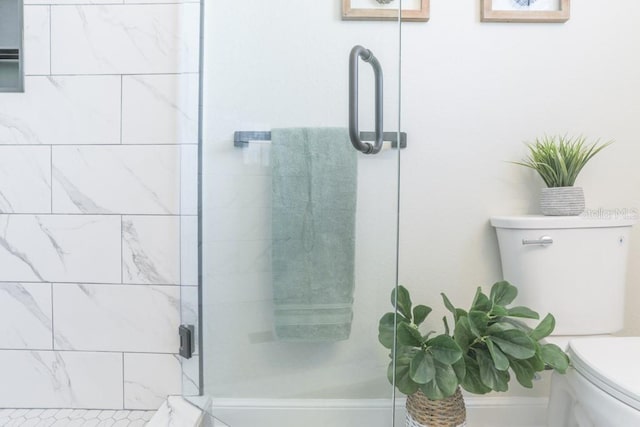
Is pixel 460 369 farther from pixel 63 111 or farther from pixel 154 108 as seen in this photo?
pixel 63 111

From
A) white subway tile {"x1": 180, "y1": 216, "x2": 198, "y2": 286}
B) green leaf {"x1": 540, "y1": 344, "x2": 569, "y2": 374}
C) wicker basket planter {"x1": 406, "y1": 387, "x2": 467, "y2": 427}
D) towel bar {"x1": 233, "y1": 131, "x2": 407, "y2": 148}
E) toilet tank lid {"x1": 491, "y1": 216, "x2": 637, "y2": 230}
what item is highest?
towel bar {"x1": 233, "y1": 131, "x2": 407, "y2": 148}

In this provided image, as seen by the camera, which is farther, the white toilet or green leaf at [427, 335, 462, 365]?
the white toilet

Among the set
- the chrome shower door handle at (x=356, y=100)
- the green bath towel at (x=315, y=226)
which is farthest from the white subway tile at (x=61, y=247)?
the chrome shower door handle at (x=356, y=100)

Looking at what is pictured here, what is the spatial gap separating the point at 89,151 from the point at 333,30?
2.69ft

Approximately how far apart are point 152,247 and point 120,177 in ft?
0.77

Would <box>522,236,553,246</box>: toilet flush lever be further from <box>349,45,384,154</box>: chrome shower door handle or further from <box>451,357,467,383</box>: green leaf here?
<box>349,45,384,154</box>: chrome shower door handle

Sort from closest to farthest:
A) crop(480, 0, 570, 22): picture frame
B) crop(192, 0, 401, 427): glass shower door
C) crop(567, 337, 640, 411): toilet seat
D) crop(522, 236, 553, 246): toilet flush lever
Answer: crop(567, 337, 640, 411): toilet seat
crop(192, 0, 401, 427): glass shower door
crop(522, 236, 553, 246): toilet flush lever
crop(480, 0, 570, 22): picture frame

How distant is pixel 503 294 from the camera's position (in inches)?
44.4

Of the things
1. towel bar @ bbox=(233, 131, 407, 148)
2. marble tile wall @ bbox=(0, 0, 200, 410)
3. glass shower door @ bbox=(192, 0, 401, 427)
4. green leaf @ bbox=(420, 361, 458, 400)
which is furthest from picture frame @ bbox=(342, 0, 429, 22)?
green leaf @ bbox=(420, 361, 458, 400)

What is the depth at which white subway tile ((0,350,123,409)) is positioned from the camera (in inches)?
50.4

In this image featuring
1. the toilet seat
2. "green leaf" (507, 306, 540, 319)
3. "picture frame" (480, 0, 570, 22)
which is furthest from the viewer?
"picture frame" (480, 0, 570, 22)

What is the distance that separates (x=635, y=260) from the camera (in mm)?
1365

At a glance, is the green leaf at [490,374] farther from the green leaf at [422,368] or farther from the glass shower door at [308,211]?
the glass shower door at [308,211]

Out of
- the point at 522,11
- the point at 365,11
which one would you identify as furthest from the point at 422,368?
the point at 522,11
